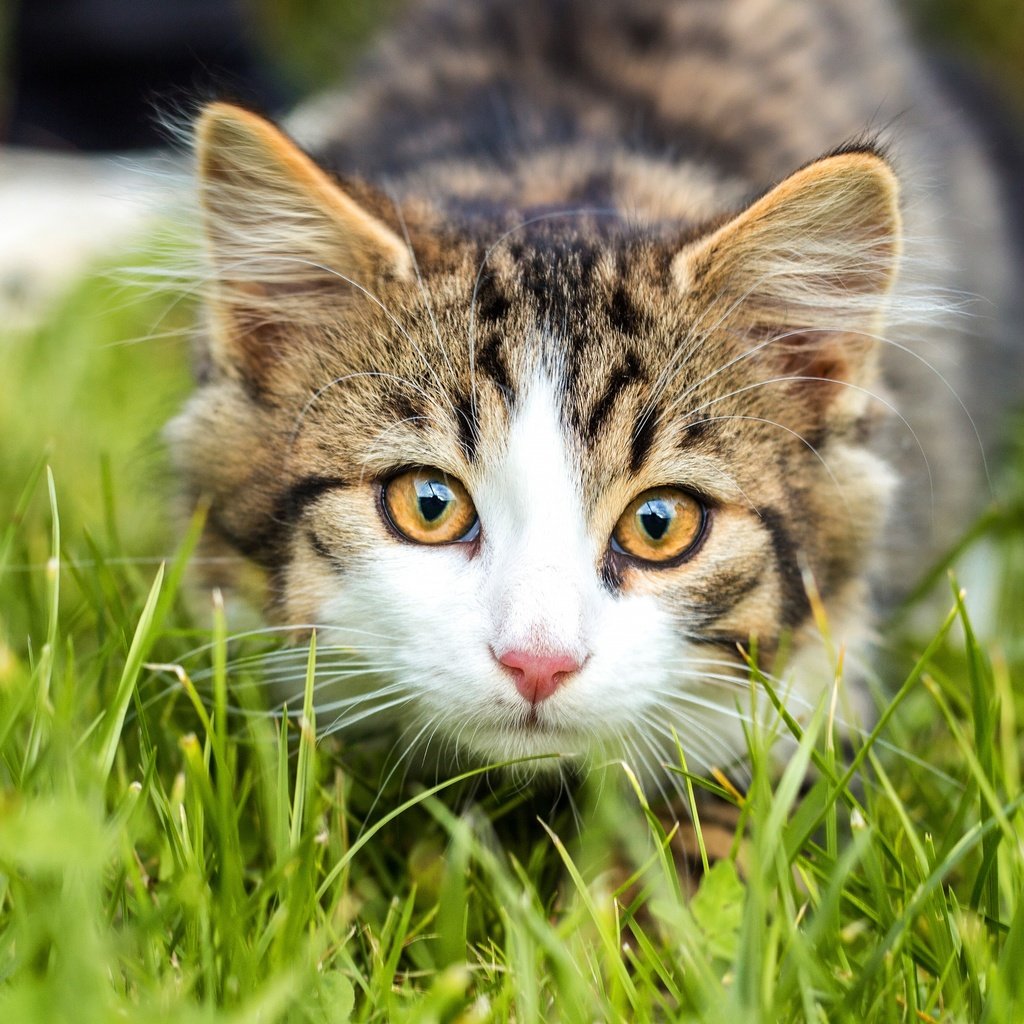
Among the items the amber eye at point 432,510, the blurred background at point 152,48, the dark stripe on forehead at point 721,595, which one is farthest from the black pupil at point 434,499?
the blurred background at point 152,48

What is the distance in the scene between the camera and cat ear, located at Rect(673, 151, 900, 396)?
159cm

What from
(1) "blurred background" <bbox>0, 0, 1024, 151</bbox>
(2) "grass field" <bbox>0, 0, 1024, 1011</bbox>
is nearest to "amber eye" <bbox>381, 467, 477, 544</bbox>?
(2) "grass field" <bbox>0, 0, 1024, 1011</bbox>

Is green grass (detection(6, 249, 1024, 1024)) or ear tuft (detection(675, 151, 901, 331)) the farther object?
ear tuft (detection(675, 151, 901, 331))

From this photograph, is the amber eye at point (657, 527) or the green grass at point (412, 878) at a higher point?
the amber eye at point (657, 527)

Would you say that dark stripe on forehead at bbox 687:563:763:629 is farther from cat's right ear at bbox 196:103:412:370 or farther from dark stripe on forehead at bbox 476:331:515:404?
cat's right ear at bbox 196:103:412:370

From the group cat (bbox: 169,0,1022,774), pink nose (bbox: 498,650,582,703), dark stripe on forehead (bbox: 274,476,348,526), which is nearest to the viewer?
pink nose (bbox: 498,650,582,703)

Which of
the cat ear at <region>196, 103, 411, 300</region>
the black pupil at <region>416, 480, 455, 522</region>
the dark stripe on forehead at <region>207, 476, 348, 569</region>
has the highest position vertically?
the cat ear at <region>196, 103, 411, 300</region>

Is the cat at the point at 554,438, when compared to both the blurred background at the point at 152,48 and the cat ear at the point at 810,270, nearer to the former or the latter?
the cat ear at the point at 810,270

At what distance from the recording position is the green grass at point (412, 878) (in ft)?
3.85

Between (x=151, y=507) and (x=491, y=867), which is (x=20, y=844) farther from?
(x=151, y=507)

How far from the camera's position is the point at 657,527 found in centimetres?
159

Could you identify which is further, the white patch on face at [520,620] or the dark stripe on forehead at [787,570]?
the dark stripe on forehead at [787,570]

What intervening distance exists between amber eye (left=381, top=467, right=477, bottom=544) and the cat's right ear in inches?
11.9

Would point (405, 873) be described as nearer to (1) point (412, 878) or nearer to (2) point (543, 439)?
(1) point (412, 878)
